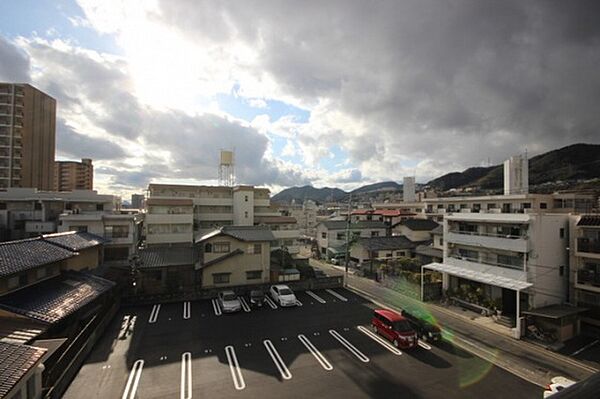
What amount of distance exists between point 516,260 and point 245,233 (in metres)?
20.7

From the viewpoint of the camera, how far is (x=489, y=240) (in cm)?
2220

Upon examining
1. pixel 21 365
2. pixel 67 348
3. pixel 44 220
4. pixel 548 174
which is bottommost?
pixel 67 348

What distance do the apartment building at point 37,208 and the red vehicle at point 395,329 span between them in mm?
28015

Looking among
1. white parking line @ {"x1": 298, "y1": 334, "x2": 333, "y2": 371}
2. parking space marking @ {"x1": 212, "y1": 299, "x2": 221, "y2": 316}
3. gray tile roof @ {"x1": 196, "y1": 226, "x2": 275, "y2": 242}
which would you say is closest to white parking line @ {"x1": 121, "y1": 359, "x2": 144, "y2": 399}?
parking space marking @ {"x1": 212, "y1": 299, "x2": 221, "y2": 316}

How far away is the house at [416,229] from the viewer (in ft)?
134

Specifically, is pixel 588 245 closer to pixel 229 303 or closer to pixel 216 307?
pixel 229 303

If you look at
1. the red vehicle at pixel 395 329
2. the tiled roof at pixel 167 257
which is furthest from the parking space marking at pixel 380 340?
the tiled roof at pixel 167 257

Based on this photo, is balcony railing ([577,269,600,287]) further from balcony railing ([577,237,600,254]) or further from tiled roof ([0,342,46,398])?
tiled roof ([0,342,46,398])

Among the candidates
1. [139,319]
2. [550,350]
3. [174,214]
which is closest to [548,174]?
[550,350]

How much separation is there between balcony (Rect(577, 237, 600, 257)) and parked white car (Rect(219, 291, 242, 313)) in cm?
2192

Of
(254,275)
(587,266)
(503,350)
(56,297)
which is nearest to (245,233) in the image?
(254,275)

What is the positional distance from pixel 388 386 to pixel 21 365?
12704mm

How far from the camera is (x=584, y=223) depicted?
758 inches

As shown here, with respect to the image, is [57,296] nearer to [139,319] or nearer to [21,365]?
[139,319]
